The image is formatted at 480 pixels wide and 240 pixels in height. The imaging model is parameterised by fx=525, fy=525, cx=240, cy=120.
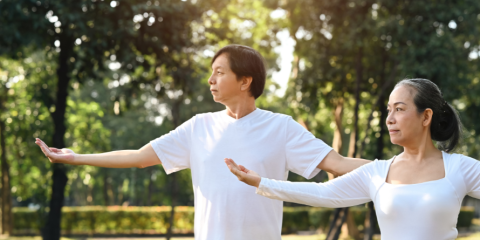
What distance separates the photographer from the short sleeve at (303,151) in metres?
3.19

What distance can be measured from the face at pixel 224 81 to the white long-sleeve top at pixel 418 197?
851 mm

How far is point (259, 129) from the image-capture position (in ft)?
10.7

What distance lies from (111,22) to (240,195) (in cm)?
905

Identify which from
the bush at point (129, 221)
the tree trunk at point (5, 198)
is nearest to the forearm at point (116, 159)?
the tree trunk at point (5, 198)

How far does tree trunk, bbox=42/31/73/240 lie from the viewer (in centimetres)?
1295

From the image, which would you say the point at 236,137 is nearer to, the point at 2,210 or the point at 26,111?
the point at 26,111

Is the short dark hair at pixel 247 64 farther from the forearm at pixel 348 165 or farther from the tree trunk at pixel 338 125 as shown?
the tree trunk at pixel 338 125

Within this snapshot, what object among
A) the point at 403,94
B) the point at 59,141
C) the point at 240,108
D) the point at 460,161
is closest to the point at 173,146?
the point at 240,108

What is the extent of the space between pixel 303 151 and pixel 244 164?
0.38m

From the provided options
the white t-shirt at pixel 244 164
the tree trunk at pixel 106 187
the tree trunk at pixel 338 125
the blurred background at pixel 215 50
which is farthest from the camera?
the tree trunk at pixel 106 187

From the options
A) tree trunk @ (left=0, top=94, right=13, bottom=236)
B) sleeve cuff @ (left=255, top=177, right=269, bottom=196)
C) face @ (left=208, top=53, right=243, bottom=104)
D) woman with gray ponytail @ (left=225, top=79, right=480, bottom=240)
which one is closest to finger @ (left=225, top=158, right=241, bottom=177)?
woman with gray ponytail @ (left=225, top=79, right=480, bottom=240)

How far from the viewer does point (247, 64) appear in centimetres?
335

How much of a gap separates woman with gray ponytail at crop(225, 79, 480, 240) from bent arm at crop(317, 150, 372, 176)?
0.30 m

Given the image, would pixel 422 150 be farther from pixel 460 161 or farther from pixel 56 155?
pixel 56 155
